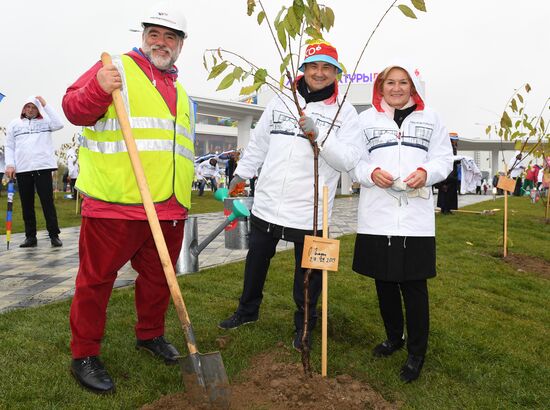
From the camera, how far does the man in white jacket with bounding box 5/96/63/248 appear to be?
657 cm

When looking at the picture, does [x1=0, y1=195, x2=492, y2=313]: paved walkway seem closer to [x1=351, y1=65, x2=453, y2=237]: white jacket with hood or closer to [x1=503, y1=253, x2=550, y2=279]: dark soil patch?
[x1=351, y1=65, x2=453, y2=237]: white jacket with hood

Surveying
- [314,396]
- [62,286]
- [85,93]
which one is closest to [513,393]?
[314,396]

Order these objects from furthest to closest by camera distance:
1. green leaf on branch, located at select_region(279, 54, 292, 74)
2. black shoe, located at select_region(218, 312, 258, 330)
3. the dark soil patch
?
the dark soil patch → black shoe, located at select_region(218, 312, 258, 330) → green leaf on branch, located at select_region(279, 54, 292, 74)

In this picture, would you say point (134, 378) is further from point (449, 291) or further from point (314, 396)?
point (449, 291)

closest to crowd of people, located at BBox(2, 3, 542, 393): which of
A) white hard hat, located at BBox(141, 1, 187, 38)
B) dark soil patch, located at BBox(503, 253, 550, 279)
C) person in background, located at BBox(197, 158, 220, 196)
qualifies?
white hard hat, located at BBox(141, 1, 187, 38)

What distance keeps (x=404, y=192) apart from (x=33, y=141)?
18.8ft

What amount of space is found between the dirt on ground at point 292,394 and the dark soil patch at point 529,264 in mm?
4452

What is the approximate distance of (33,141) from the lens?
21.5ft

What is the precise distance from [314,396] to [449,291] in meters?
2.99

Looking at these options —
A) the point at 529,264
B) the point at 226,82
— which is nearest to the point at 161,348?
the point at 226,82

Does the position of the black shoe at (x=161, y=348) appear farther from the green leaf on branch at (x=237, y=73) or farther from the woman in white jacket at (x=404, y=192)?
the green leaf on branch at (x=237, y=73)

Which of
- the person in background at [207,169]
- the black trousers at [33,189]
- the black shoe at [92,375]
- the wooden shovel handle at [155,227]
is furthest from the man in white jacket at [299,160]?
the person in background at [207,169]

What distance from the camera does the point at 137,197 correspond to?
8.29 ft

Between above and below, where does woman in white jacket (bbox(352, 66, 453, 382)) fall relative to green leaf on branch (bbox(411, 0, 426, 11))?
below
